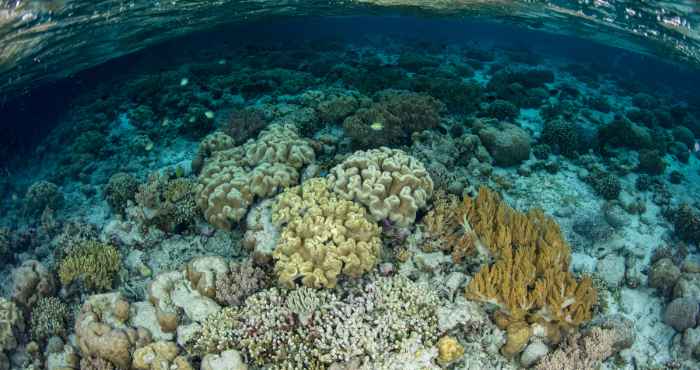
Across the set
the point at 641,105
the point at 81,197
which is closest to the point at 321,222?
the point at 81,197

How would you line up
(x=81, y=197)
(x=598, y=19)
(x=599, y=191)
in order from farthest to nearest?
(x=598, y=19), (x=81, y=197), (x=599, y=191)

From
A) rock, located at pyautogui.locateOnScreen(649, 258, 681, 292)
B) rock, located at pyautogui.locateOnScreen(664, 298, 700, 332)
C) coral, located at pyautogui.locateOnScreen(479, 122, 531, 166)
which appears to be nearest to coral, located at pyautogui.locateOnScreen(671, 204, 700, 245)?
rock, located at pyautogui.locateOnScreen(649, 258, 681, 292)

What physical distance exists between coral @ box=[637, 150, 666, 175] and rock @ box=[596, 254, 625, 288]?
5.89 m

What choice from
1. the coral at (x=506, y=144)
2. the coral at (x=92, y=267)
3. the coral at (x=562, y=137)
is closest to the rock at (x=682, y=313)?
the coral at (x=506, y=144)

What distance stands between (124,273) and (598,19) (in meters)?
25.9

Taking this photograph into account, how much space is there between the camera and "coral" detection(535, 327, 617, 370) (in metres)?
6.07

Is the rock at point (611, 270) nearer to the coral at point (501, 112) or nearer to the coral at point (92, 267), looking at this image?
the coral at point (501, 112)

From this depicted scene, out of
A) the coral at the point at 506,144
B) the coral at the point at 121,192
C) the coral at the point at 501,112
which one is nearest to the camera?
the coral at the point at 121,192

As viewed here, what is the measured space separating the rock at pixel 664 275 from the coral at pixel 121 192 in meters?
12.3

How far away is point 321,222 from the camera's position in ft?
23.1

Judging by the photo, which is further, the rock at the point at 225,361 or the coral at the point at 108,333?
the coral at the point at 108,333

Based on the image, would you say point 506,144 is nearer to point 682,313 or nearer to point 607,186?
point 607,186

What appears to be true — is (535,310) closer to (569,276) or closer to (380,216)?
(569,276)

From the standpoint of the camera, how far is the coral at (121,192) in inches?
414
